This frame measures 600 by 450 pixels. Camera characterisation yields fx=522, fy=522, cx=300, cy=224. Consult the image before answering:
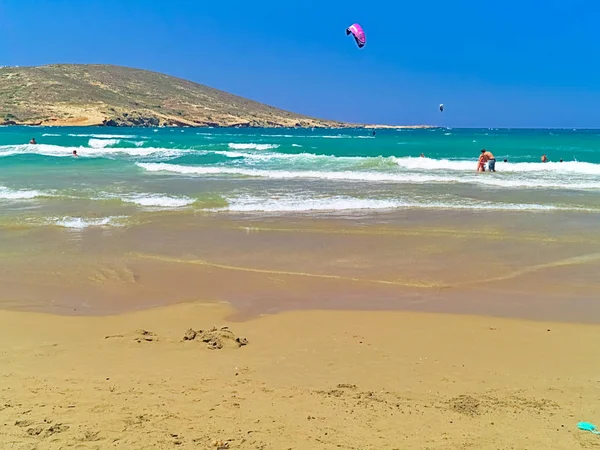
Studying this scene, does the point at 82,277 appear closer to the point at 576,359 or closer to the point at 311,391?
the point at 311,391

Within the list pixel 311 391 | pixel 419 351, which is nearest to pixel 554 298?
pixel 419 351

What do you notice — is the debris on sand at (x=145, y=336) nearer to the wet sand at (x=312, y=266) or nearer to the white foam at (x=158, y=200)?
the wet sand at (x=312, y=266)

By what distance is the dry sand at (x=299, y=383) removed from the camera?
11.3 feet

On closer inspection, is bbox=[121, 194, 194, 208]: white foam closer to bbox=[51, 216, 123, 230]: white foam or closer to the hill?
bbox=[51, 216, 123, 230]: white foam

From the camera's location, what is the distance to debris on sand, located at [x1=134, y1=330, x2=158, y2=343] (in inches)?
206

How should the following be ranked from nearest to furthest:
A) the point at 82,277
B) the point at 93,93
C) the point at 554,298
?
the point at 554,298
the point at 82,277
the point at 93,93

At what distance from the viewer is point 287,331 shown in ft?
18.2

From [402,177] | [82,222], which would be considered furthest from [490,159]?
[82,222]

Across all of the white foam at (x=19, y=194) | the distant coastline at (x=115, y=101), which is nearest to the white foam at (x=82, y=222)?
the white foam at (x=19, y=194)

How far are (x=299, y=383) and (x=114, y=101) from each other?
111716 millimetres

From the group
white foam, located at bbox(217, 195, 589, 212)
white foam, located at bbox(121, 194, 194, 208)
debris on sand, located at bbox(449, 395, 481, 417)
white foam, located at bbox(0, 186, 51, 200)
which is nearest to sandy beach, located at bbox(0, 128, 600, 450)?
debris on sand, located at bbox(449, 395, 481, 417)

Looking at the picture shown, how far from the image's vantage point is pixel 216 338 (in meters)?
5.24

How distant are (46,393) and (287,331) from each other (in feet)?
7.85

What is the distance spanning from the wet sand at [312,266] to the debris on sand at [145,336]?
Result: 0.99 meters
